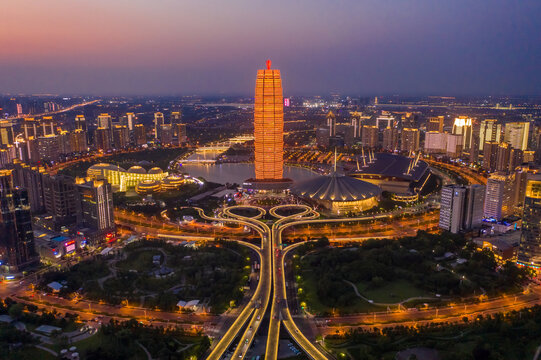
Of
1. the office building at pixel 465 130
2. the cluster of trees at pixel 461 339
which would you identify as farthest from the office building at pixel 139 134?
→ the cluster of trees at pixel 461 339

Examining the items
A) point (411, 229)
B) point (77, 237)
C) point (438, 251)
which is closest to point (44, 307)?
point (77, 237)

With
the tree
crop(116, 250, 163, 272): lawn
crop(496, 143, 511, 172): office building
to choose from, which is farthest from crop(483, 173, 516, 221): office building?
the tree

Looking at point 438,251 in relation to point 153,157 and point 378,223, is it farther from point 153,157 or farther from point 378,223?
point 153,157

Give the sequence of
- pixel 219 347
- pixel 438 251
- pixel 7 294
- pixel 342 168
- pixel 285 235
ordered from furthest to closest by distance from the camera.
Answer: pixel 342 168 → pixel 285 235 → pixel 438 251 → pixel 7 294 → pixel 219 347

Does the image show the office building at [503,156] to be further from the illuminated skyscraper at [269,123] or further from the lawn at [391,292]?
the lawn at [391,292]

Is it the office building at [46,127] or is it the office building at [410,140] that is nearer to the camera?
the office building at [410,140]

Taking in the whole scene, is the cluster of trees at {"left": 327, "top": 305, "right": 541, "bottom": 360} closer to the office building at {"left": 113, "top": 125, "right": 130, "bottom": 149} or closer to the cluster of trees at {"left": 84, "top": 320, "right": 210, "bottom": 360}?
the cluster of trees at {"left": 84, "top": 320, "right": 210, "bottom": 360}

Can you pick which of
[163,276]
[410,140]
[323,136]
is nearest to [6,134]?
[323,136]

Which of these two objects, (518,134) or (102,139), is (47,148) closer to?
(102,139)
